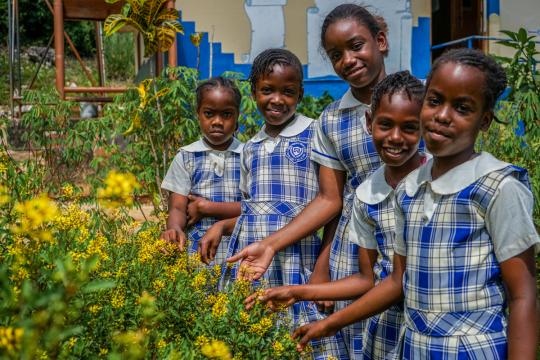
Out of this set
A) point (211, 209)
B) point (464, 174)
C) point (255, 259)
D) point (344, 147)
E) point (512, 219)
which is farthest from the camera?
point (211, 209)

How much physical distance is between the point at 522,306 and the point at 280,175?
1.13m

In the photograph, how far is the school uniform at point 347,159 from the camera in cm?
220

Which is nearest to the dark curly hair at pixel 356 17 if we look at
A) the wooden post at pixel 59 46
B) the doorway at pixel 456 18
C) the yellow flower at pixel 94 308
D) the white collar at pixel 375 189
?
the white collar at pixel 375 189

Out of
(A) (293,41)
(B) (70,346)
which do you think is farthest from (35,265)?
(A) (293,41)

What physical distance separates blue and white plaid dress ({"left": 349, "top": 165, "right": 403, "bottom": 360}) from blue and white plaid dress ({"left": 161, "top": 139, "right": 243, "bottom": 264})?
89cm

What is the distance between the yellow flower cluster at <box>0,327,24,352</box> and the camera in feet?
3.11

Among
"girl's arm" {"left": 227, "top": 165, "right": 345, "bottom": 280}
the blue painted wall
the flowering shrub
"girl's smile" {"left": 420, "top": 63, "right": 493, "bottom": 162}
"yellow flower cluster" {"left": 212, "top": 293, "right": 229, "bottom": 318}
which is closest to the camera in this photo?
the flowering shrub

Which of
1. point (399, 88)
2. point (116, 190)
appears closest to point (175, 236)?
point (399, 88)

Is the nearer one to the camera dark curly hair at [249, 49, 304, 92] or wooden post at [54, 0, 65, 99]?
dark curly hair at [249, 49, 304, 92]

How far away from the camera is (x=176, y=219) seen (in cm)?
275

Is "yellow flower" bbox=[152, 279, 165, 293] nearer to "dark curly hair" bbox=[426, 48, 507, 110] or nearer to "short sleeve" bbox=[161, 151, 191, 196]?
"dark curly hair" bbox=[426, 48, 507, 110]

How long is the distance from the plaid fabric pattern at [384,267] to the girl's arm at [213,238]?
31.3 inches

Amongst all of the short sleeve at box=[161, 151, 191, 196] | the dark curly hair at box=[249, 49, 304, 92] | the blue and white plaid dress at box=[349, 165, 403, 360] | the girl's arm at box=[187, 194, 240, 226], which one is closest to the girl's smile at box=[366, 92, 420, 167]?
the blue and white plaid dress at box=[349, 165, 403, 360]

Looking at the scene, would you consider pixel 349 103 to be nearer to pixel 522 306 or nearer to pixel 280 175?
pixel 280 175
